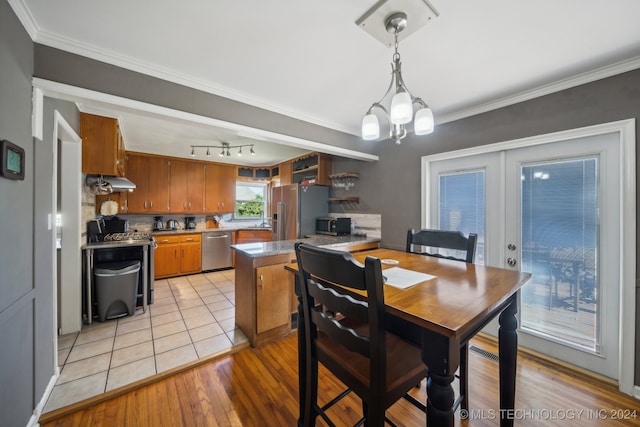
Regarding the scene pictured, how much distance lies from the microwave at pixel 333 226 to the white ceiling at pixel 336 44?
1902 mm

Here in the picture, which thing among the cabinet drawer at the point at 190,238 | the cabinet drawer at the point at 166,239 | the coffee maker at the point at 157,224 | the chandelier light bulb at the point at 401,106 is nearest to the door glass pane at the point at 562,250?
the chandelier light bulb at the point at 401,106

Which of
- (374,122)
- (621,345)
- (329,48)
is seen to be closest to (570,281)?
(621,345)

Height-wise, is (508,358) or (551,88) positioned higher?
(551,88)

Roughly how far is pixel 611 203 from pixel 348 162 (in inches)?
Answer: 111

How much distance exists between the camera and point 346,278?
90cm

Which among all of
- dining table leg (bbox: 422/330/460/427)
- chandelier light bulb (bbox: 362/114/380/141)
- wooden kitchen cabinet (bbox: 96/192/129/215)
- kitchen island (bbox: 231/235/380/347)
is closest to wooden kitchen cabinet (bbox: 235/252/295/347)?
kitchen island (bbox: 231/235/380/347)

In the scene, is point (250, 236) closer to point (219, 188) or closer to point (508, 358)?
point (219, 188)

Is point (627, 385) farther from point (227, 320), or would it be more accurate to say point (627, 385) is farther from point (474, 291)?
point (227, 320)

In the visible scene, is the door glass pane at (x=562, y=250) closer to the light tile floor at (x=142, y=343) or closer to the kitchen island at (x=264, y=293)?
the kitchen island at (x=264, y=293)

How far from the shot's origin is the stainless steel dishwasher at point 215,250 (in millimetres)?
4742

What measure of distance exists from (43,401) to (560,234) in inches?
160

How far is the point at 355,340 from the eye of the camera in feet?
3.13

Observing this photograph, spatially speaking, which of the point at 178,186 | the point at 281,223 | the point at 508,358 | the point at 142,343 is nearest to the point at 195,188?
the point at 178,186

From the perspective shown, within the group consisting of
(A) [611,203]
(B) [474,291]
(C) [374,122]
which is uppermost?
(C) [374,122]
